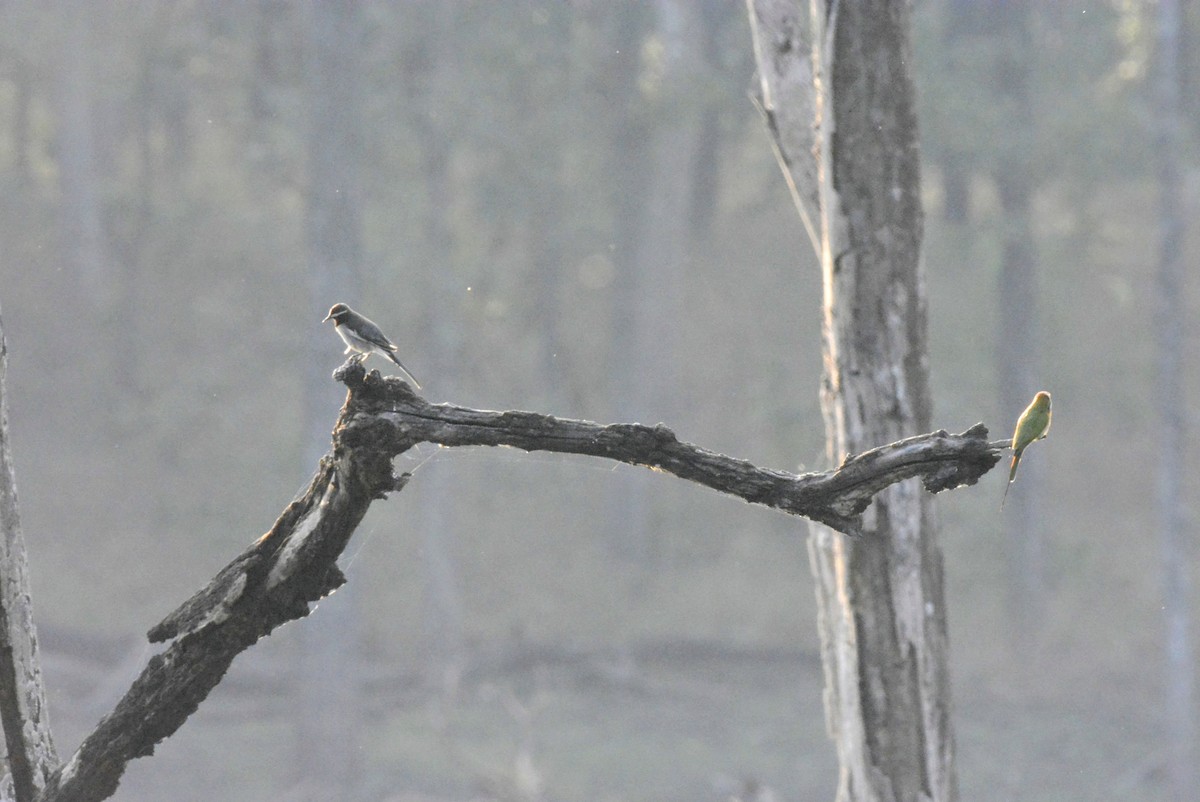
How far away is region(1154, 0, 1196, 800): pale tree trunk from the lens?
1916 cm

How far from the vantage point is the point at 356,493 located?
137 inches

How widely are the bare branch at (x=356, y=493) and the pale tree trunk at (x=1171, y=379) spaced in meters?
17.1

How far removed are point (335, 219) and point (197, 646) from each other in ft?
56.6

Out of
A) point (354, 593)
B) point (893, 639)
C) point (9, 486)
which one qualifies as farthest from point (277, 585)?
point (354, 593)

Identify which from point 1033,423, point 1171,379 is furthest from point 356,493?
point 1171,379

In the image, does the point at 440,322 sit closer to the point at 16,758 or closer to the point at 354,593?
the point at 354,593

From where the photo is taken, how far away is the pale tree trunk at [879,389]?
607cm

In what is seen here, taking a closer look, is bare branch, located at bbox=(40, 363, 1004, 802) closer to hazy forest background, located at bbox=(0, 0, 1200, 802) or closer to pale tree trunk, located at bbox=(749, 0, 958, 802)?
pale tree trunk, located at bbox=(749, 0, 958, 802)

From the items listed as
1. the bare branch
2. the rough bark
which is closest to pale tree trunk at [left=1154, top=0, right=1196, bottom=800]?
the bare branch

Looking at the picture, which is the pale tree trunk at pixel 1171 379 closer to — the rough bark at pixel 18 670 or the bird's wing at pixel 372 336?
the bird's wing at pixel 372 336

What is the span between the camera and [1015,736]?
20359 millimetres

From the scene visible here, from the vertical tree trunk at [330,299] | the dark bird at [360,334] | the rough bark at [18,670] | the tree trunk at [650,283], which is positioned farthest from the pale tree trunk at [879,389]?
the tree trunk at [650,283]

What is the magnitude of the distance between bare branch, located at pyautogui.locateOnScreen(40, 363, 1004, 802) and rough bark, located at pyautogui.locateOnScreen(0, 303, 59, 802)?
221mm

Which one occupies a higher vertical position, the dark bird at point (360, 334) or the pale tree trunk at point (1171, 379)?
the pale tree trunk at point (1171, 379)
